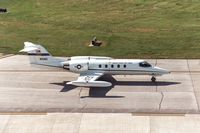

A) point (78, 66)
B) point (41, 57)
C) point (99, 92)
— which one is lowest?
point (99, 92)

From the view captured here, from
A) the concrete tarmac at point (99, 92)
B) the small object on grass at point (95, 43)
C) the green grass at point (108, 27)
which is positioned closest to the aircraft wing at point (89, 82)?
the concrete tarmac at point (99, 92)

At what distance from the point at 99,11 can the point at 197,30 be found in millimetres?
15401

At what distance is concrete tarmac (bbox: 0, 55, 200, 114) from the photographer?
35.6 metres

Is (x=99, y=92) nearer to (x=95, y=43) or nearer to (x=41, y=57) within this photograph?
(x=41, y=57)

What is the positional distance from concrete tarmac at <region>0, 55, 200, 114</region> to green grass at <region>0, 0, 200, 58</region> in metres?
5.23

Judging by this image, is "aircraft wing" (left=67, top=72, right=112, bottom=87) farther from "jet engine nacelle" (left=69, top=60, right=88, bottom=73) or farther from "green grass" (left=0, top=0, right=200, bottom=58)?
"green grass" (left=0, top=0, right=200, bottom=58)

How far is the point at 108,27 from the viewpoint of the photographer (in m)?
57.3

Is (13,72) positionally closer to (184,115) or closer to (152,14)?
(184,115)

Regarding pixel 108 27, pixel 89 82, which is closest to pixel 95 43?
pixel 108 27

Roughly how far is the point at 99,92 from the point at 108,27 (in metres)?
19.9

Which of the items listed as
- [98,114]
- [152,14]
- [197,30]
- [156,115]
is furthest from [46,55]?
[152,14]

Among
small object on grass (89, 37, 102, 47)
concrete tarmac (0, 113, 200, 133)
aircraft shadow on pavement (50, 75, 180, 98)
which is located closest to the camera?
concrete tarmac (0, 113, 200, 133)

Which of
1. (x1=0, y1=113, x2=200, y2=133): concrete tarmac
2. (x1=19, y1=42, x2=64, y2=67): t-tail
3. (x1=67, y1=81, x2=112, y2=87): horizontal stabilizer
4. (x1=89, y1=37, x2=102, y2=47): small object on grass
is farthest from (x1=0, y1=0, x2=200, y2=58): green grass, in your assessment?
(x1=0, y1=113, x2=200, y2=133): concrete tarmac

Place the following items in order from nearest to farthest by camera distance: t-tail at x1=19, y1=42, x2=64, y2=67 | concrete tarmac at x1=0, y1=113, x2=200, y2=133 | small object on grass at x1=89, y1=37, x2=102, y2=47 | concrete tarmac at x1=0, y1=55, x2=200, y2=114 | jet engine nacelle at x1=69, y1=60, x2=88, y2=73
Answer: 1. concrete tarmac at x1=0, y1=113, x2=200, y2=133
2. concrete tarmac at x1=0, y1=55, x2=200, y2=114
3. jet engine nacelle at x1=69, y1=60, x2=88, y2=73
4. t-tail at x1=19, y1=42, x2=64, y2=67
5. small object on grass at x1=89, y1=37, x2=102, y2=47
